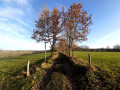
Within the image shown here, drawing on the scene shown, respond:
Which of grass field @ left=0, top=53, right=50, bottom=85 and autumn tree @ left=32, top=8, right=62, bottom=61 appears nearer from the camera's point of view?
grass field @ left=0, top=53, right=50, bottom=85

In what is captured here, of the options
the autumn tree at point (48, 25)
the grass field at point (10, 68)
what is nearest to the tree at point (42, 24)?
the autumn tree at point (48, 25)

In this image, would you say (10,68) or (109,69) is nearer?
(109,69)

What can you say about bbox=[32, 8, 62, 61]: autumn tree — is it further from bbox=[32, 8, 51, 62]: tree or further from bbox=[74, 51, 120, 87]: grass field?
bbox=[74, 51, 120, 87]: grass field

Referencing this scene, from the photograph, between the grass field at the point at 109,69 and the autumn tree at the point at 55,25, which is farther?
the autumn tree at the point at 55,25

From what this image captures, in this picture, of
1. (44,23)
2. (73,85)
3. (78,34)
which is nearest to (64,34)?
(78,34)

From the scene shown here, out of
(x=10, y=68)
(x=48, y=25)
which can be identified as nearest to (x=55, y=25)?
(x=48, y=25)

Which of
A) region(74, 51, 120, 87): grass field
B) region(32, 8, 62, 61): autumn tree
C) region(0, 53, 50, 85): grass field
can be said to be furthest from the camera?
region(32, 8, 62, 61): autumn tree

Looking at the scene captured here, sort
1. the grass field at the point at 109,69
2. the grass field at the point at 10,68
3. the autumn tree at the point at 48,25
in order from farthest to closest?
the autumn tree at the point at 48,25, the grass field at the point at 10,68, the grass field at the point at 109,69

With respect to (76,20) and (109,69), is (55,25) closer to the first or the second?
(76,20)

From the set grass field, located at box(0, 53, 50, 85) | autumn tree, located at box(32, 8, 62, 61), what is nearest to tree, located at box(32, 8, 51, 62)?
autumn tree, located at box(32, 8, 62, 61)

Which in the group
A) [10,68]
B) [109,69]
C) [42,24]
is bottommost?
[10,68]

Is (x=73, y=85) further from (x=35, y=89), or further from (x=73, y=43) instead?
(x=73, y=43)

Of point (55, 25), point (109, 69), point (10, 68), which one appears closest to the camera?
point (109, 69)

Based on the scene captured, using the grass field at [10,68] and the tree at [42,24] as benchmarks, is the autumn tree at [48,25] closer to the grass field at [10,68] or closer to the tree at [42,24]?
the tree at [42,24]
